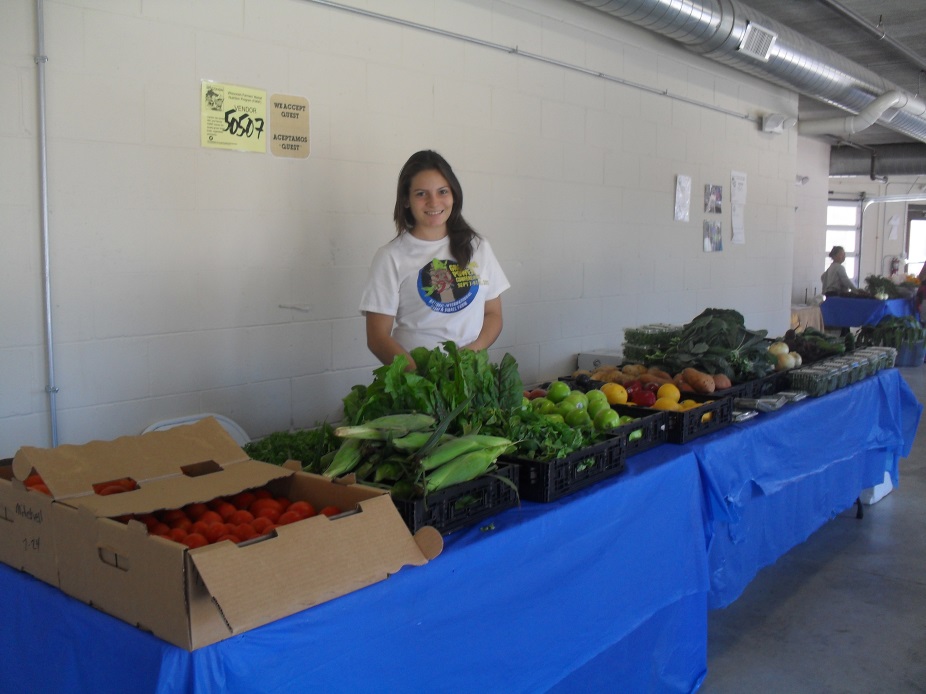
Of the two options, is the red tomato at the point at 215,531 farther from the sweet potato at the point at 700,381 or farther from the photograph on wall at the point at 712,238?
the photograph on wall at the point at 712,238

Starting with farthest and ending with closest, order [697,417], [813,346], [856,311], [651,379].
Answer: [856,311], [813,346], [651,379], [697,417]

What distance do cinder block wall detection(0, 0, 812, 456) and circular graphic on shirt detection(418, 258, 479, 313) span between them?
35.0 inches

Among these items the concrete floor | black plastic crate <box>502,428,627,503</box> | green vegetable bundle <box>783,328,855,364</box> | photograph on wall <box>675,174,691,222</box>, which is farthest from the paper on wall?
black plastic crate <box>502,428,627,503</box>

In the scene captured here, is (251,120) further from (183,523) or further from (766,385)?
(766,385)

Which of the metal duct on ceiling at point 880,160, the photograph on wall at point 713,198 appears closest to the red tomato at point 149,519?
the photograph on wall at point 713,198

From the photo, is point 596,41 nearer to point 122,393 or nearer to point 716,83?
point 716,83

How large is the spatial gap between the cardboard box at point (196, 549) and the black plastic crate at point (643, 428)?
94cm

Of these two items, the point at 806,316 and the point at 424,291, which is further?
the point at 806,316

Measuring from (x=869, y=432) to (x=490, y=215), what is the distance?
2079mm

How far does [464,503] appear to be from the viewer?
1667 millimetres

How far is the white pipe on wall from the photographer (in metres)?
2.51

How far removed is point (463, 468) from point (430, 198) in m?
1.16

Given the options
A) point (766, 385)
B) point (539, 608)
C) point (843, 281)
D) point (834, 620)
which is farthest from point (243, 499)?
point (843, 281)

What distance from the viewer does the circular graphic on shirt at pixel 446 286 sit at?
2.63 metres
